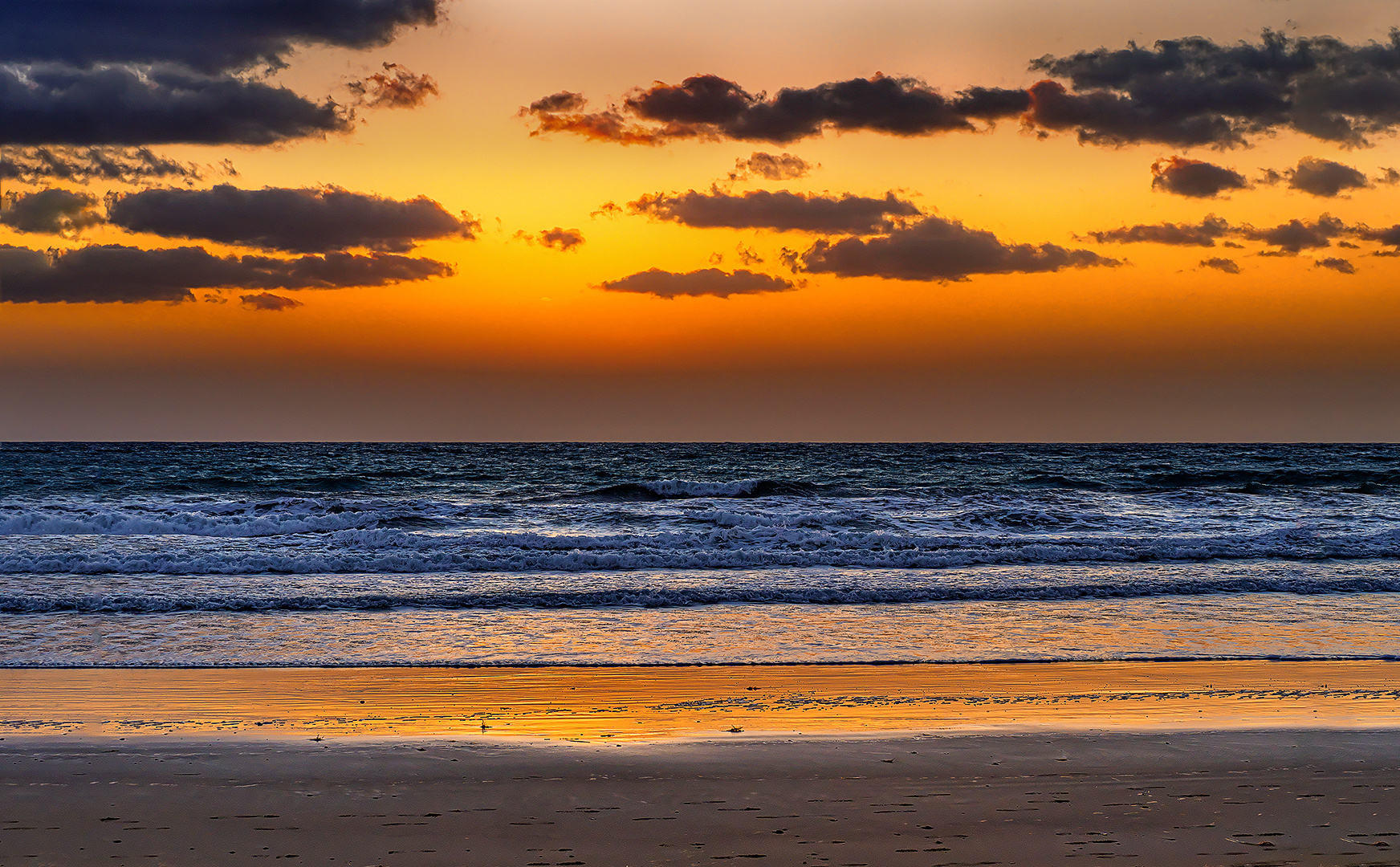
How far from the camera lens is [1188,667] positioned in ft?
33.1

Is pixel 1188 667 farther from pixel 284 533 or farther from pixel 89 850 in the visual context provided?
pixel 284 533

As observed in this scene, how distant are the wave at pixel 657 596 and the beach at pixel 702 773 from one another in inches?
178

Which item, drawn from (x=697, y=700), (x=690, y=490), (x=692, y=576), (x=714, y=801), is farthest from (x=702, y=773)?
(x=690, y=490)

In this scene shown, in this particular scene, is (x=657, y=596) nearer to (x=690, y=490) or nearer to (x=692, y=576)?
(x=692, y=576)

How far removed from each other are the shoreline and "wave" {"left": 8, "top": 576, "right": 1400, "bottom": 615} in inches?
158

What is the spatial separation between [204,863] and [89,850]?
0.74 metres

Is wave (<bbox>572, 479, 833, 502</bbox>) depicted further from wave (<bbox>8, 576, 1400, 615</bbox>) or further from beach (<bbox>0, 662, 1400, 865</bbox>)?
beach (<bbox>0, 662, 1400, 865</bbox>)

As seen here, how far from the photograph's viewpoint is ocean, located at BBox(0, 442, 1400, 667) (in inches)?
440

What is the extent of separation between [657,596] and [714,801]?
887 cm

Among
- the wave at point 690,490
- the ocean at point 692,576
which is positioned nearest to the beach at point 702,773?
the ocean at point 692,576

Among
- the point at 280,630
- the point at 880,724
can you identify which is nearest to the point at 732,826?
the point at 880,724

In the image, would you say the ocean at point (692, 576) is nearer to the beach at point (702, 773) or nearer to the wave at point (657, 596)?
the wave at point (657, 596)

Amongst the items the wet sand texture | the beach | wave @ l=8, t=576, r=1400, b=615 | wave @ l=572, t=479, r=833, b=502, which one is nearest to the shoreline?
the beach

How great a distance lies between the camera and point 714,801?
19.2 feet
